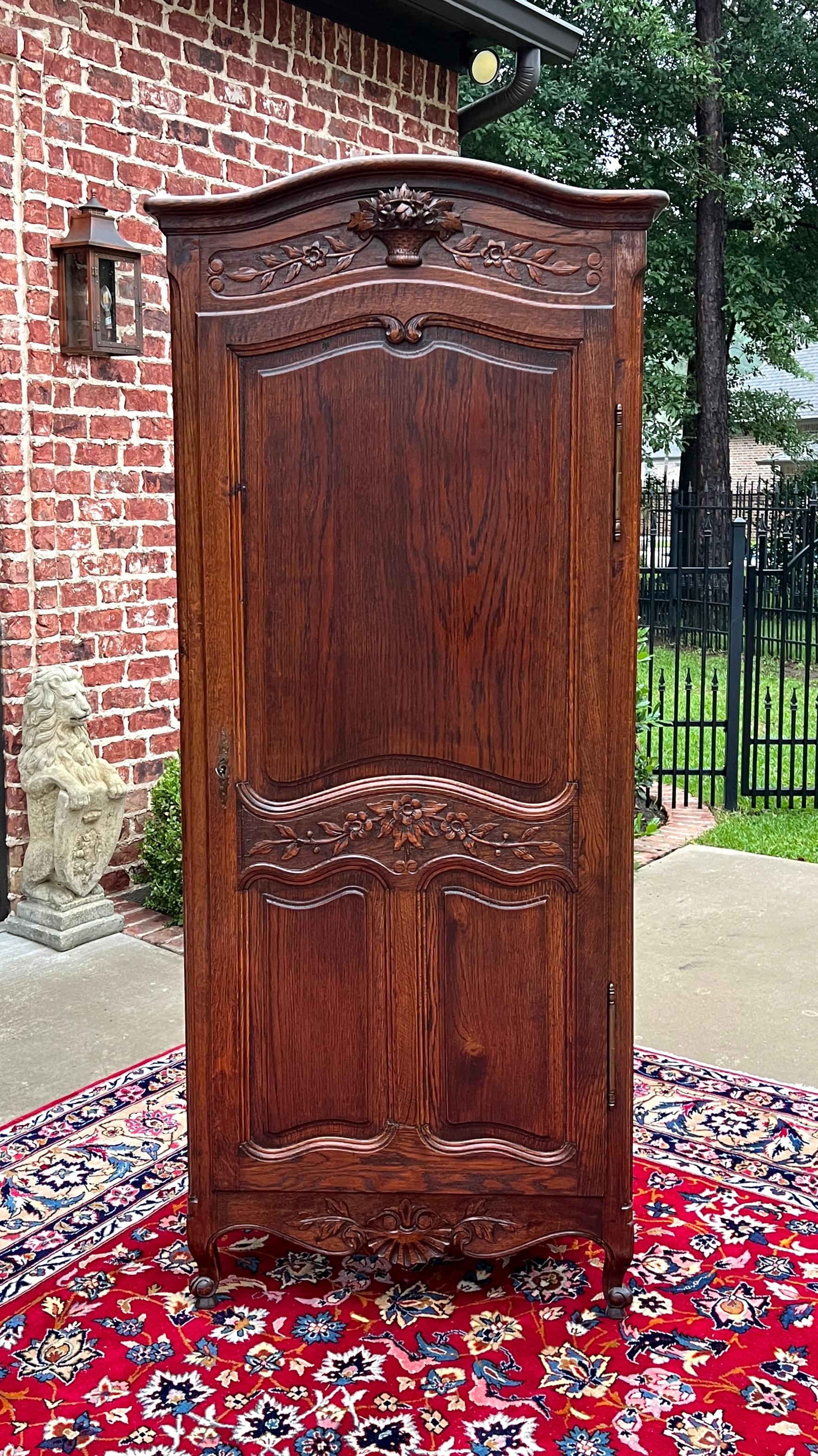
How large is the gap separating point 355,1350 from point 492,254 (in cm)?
238

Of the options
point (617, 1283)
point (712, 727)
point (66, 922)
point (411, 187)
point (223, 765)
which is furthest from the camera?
point (712, 727)

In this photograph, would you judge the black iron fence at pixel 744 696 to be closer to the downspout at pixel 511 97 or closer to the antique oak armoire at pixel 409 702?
the downspout at pixel 511 97

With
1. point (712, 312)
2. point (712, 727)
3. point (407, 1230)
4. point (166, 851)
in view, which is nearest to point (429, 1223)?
point (407, 1230)

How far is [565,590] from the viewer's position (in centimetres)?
280

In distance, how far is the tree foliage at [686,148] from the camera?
1672cm

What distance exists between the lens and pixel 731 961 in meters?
5.24

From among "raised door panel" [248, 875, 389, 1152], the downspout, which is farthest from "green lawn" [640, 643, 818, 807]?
"raised door panel" [248, 875, 389, 1152]

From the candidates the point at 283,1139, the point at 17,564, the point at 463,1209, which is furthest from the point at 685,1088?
the point at 17,564

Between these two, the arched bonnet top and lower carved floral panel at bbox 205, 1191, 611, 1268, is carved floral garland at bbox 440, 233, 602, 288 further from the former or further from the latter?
lower carved floral panel at bbox 205, 1191, 611, 1268

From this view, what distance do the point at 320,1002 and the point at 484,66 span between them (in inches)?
251

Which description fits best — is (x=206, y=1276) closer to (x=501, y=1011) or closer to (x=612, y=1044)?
(x=501, y=1011)

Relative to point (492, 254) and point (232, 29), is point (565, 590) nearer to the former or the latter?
point (492, 254)

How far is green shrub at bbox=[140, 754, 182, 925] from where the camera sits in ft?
18.7

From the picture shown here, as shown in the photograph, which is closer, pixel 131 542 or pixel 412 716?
pixel 412 716
